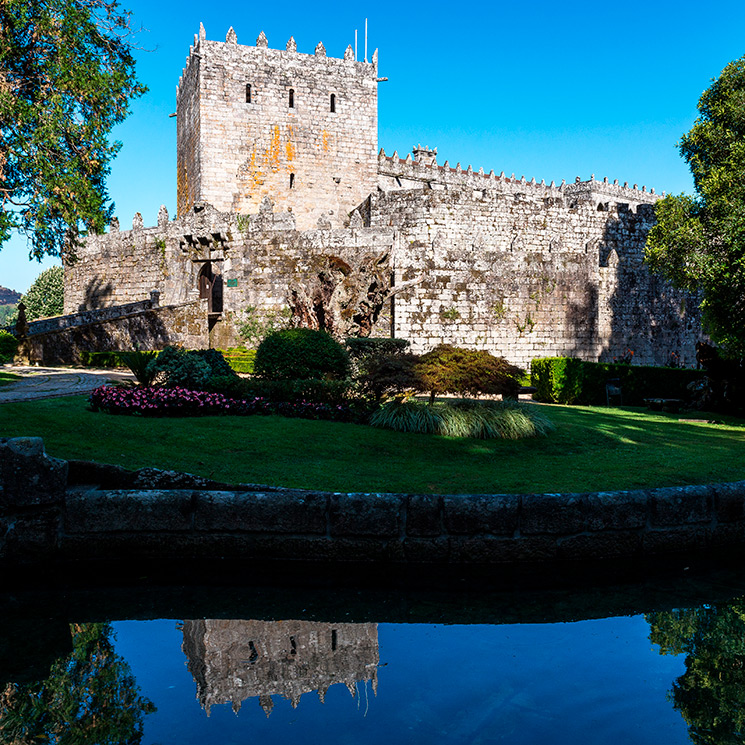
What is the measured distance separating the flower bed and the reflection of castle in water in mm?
6444

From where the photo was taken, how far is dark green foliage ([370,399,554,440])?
10.0m

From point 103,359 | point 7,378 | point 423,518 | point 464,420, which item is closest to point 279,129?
point 103,359

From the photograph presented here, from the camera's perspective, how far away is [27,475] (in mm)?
5156

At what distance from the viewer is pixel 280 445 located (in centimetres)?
879

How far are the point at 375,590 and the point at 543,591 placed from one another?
→ 126 centimetres

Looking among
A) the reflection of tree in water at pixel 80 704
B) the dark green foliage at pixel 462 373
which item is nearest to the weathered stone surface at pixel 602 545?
the reflection of tree in water at pixel 80 704

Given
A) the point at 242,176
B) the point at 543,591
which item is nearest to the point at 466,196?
the point at 242,176

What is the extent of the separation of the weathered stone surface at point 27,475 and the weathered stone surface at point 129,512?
0.62 ft

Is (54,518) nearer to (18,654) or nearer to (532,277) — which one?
(18,654)

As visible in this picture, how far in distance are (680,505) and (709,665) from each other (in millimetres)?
2014

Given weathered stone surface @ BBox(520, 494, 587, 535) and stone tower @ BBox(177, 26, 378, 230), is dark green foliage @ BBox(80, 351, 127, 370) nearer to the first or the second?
stone tower @ BBox(177, 26, 378, 230)

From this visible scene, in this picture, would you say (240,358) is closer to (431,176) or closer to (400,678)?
(400,678)

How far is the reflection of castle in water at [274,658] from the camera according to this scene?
11.9 feet

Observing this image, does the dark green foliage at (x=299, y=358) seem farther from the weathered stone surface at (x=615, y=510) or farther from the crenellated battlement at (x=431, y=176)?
the crenellated battlement at (x=431, y=176)
